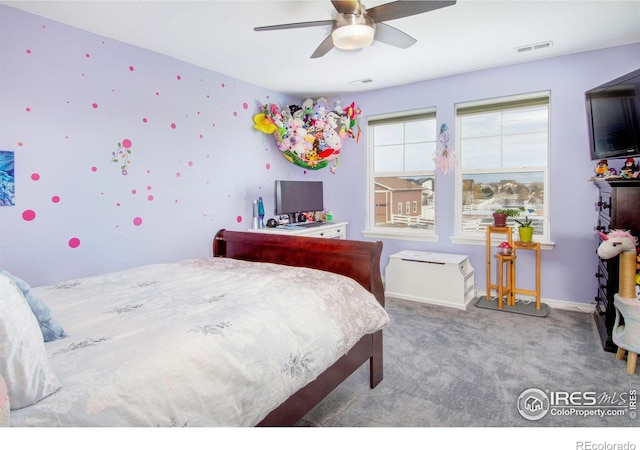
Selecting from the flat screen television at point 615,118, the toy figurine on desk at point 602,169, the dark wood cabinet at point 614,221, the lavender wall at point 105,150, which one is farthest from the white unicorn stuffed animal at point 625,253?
the lavender wall at point 105,150

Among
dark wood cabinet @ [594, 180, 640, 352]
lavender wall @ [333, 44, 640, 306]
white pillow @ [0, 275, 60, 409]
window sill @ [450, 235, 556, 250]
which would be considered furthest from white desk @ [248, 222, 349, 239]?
white pillow @ [0, 275, 60, 409]

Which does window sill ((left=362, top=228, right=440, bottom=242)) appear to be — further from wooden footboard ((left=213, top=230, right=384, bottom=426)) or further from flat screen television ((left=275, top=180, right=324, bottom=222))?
wooden footboard ((left=213, top=230, right=384, bottom=426))

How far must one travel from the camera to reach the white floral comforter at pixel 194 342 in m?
1.01

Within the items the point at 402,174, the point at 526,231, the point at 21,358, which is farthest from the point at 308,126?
the point at 21,358

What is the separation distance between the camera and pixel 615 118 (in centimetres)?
272

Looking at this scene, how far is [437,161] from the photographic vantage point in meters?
4.17

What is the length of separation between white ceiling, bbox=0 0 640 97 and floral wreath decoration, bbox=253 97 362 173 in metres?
0.44

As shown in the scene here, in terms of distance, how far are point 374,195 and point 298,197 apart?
1017mm

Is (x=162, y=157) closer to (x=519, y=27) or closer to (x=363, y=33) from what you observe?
(x=363, y=33)

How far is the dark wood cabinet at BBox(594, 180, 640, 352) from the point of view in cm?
248

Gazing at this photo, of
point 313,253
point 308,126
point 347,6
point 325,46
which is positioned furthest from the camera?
point 308,126

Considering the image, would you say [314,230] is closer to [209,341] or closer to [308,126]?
[308,126]

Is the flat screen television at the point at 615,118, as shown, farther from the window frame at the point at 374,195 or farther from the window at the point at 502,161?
the window frame at the point at 374,195
